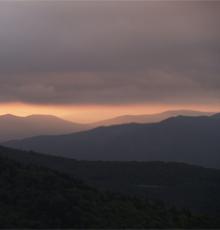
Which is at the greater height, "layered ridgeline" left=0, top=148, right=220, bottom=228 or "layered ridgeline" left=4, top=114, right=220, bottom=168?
"layered ridgeline" left=4, top=114, right=220, bottom=168

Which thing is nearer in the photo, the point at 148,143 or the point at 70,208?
the point at 70,208

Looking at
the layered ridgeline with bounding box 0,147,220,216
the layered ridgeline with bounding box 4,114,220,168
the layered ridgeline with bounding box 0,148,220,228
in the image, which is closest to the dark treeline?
the layered ridgeline with bounding box 0,148,220,228

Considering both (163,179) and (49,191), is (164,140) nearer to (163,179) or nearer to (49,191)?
(163,179)

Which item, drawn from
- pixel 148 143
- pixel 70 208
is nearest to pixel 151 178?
pixel 70 208

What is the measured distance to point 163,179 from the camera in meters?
46.0

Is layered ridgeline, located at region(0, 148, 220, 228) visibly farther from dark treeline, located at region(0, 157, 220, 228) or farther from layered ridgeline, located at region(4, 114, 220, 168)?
layered ridgeline, located at region(4, 114, 220, 168)

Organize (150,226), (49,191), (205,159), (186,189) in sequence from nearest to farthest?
1. (150,226)
2. (49,191)
3. (186,189)
4. (205,159)

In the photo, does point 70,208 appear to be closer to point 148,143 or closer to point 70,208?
point 70,208

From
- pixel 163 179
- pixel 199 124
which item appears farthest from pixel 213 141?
pixel 163 179

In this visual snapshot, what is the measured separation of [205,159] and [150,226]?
88.1 m

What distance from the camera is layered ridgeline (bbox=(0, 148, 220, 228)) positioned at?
24078mm

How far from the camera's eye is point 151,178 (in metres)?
46.2

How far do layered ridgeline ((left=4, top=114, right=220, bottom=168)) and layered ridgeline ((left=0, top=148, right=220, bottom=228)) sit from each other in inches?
2709

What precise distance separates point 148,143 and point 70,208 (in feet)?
355
